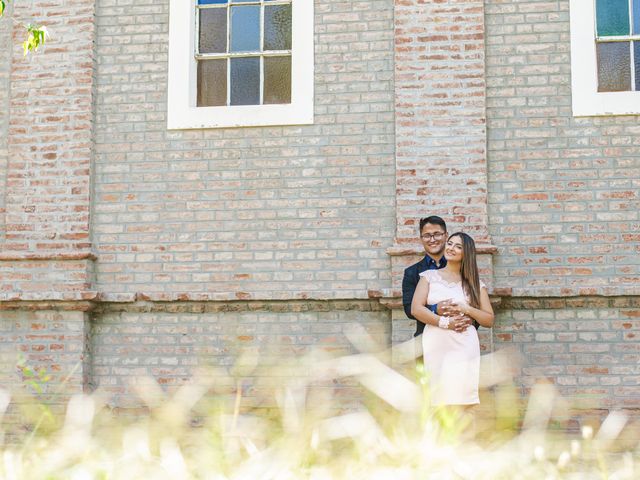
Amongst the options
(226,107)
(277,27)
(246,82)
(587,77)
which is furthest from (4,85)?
(587,77)

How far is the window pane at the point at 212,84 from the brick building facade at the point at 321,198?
0.34 m

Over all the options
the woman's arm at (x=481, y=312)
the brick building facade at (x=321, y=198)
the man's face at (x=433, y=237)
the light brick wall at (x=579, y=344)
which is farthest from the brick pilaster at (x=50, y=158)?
the light brick wall at (x=579, y=344)

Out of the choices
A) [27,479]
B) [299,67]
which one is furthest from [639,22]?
[27,479]

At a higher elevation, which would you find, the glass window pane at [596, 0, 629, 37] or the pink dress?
the glass window pane at [596, 0, 629, 37]

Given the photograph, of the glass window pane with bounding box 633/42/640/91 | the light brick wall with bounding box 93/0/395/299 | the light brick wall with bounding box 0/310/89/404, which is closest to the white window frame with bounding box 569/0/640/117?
the glass window pane with bounding box 633/42/640/91

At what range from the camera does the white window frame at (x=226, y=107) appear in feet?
26.3

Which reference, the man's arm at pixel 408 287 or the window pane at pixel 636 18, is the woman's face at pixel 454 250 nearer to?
the man's arm at pixel 408 287

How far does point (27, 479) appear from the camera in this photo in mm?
2076

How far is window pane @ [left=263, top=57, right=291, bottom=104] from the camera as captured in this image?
8.16 meters

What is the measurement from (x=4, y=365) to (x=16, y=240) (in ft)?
3.53

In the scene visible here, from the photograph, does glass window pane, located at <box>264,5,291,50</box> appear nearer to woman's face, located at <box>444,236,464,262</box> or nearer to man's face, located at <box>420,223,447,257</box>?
man's face, located at <box>420,223,447,257</box>

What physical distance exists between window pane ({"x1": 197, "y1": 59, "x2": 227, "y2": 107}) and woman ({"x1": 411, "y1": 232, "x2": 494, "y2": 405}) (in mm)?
2918

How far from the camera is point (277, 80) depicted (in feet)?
26.9

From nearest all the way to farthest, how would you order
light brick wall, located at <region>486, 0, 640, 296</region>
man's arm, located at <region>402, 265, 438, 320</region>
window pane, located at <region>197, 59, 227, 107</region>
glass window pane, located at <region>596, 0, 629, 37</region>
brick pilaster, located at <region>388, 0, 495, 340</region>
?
man's arm, located at <region>402, 265, 438, 320</region> < light brick wall, located at <region>486, 0, 640, 296</region> < brick pilaster, located at <region>388, 0, 495, 340</region> < glass window pane, located at <region>596, 0, 629, 37</region> < window pane, located at <region>197, 59, 227, 107</region>
